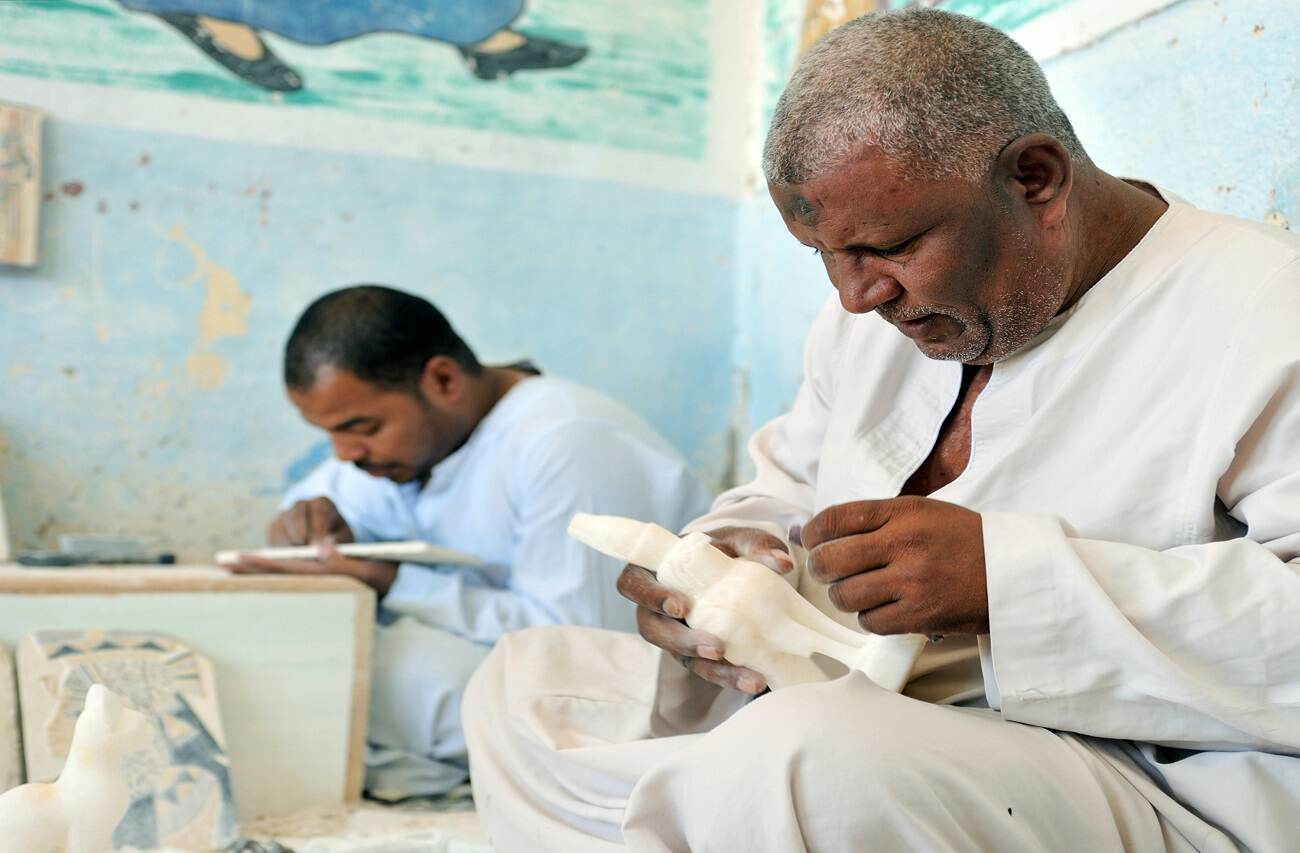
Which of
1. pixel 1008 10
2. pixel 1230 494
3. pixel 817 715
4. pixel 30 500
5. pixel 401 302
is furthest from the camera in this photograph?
pixel 30 500

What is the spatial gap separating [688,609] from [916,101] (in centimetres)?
70

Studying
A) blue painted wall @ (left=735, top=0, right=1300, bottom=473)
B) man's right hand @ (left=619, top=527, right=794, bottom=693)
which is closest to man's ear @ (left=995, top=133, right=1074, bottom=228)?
man's right hand @ (left=619, top=527, right=794, bottom=693)

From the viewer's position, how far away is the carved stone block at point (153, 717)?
2.30 metres

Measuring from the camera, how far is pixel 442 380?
3.23 metres

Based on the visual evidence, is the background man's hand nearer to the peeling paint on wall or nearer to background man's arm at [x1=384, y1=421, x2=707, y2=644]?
background man's arm at [x1=384, y1=421, x2=707, y2=644]

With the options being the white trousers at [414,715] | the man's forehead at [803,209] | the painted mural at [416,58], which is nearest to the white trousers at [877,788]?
the man's forehead at [803,209]

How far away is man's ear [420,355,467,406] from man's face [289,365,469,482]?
0.09 ft

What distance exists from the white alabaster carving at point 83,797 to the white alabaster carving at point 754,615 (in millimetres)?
718

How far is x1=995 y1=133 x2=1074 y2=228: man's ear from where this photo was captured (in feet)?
5.16

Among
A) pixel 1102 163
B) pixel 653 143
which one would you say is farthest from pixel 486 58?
pixel 1102 163

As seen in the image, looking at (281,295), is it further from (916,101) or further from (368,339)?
(916,101)

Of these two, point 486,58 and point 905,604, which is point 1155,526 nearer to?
point 905,604

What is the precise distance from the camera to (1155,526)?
1.52 m

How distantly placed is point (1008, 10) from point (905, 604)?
6.33 ft
